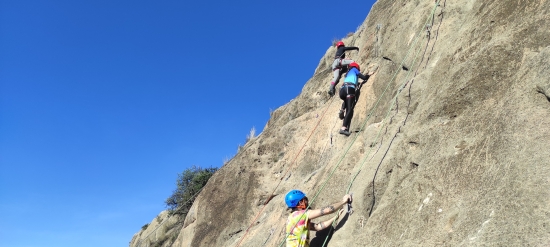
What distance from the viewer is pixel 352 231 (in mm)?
6801

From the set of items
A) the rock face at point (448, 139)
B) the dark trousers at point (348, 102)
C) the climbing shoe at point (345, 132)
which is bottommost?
the rock face at point (448, 139)

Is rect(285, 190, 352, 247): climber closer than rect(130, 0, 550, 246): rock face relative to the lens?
No

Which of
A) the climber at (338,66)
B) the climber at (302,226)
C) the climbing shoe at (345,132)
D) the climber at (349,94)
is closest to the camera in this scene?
the climber at (302,226)

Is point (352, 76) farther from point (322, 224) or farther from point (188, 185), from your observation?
point (188, 185)

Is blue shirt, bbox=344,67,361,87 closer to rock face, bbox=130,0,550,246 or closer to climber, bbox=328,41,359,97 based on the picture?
rock face, bbox=130,0,550,246

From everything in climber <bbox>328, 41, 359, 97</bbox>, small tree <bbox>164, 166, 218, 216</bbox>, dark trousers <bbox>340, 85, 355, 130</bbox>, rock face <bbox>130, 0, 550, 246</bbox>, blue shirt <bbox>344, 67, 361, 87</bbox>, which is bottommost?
rock face <bbox>130, 0, 550, 246</bbox>

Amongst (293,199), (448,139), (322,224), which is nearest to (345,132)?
(293,199)

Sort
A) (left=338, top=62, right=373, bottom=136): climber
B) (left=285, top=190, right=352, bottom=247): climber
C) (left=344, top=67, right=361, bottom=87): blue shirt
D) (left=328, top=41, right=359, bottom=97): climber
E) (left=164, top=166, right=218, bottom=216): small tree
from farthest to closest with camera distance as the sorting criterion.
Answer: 1. (left=164, top=166, right=218, bottom=216): small tree
2. (left=328, top=41, right=359, bottom=97): climber
3. (left=344, top=67, right=361, bottom=87): blue shirt
4. (left=338, top=62, right=373, bottom=136): climber
5. (left=285, top=190, right=352, bottom=247): climber

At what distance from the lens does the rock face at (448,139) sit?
498 cm

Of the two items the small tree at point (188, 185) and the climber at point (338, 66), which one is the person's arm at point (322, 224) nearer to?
the climber at point (338, 66)

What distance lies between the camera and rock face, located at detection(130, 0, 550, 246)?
16.3ft

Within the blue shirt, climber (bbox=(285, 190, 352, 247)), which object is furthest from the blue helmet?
the blue shirt

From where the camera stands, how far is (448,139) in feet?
20.7

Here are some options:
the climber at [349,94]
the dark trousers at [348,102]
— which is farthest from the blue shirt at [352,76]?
the dark trousers at [348,102]
